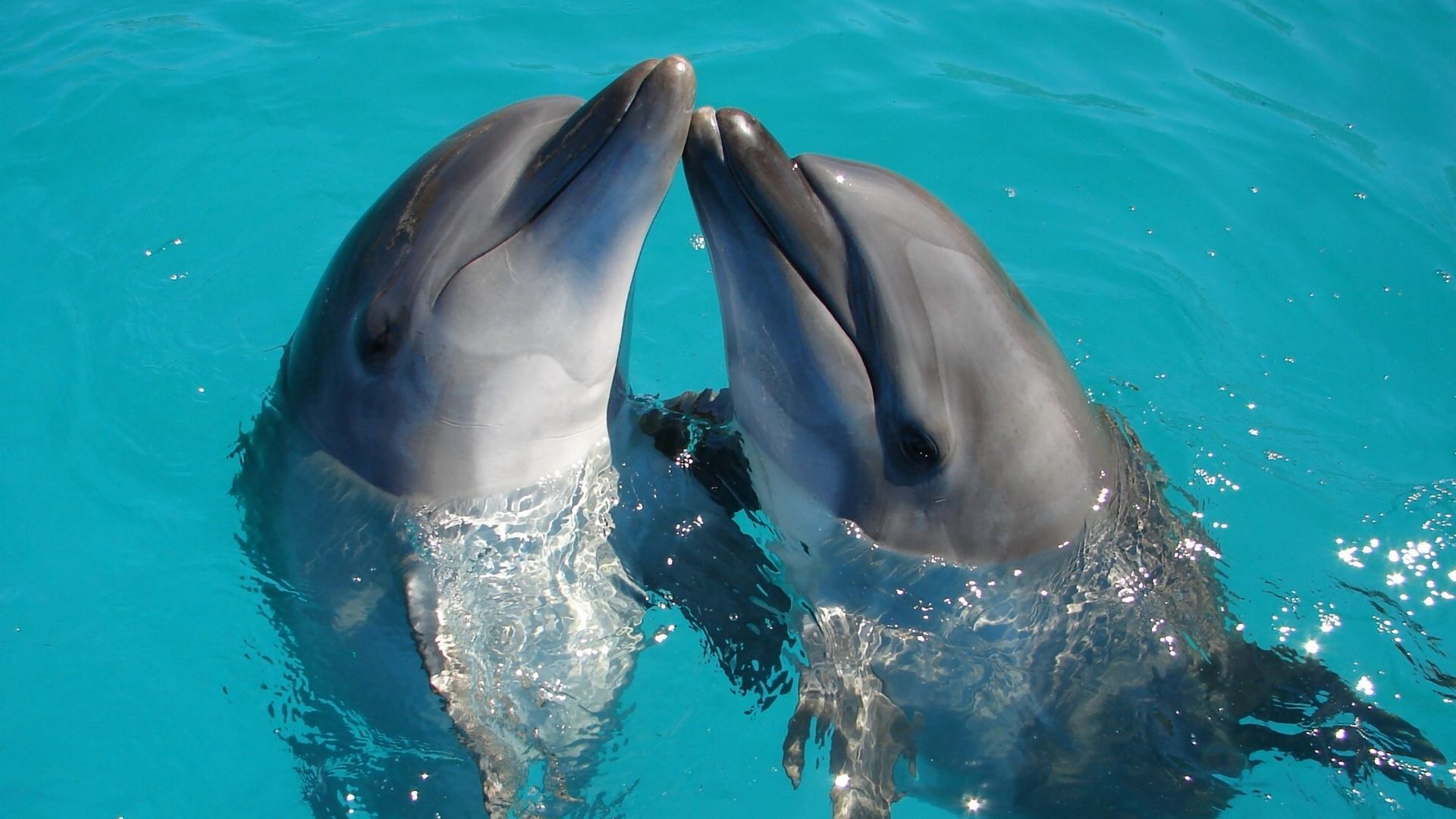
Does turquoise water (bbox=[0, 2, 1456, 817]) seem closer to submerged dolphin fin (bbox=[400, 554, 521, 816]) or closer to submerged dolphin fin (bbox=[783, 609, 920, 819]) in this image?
submerged dolphin fin (bbox=[783, 609, 920, 819])

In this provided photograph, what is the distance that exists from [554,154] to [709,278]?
13.7 feet

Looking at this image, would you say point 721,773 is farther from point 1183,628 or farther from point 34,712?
point 34,712

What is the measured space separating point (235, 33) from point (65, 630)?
6036 millimetres

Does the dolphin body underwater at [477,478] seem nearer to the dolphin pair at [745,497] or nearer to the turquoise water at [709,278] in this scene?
the dolphin pair at [745,497]

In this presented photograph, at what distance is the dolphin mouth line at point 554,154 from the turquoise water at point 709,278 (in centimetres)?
202

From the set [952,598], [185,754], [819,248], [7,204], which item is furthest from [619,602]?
[7,204]

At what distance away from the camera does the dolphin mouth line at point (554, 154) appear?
409 cm

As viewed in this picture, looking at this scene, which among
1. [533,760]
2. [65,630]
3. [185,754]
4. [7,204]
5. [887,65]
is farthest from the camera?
[887,65]

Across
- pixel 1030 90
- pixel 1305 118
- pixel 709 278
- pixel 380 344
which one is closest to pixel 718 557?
pixel 380 344

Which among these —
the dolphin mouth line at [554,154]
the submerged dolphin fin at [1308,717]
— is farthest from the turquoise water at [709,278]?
the dolphin mouth line at [554,154]

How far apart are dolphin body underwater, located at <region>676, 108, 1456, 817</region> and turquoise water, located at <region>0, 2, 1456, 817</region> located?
20.5 inches

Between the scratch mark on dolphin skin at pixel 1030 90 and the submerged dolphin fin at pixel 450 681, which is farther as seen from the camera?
the scratch mark on dolphin skin at pixel 1030 90

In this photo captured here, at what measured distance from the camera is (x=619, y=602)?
5328 mm

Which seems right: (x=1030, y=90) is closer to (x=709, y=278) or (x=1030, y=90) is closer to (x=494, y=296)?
(x=709, y=278)
